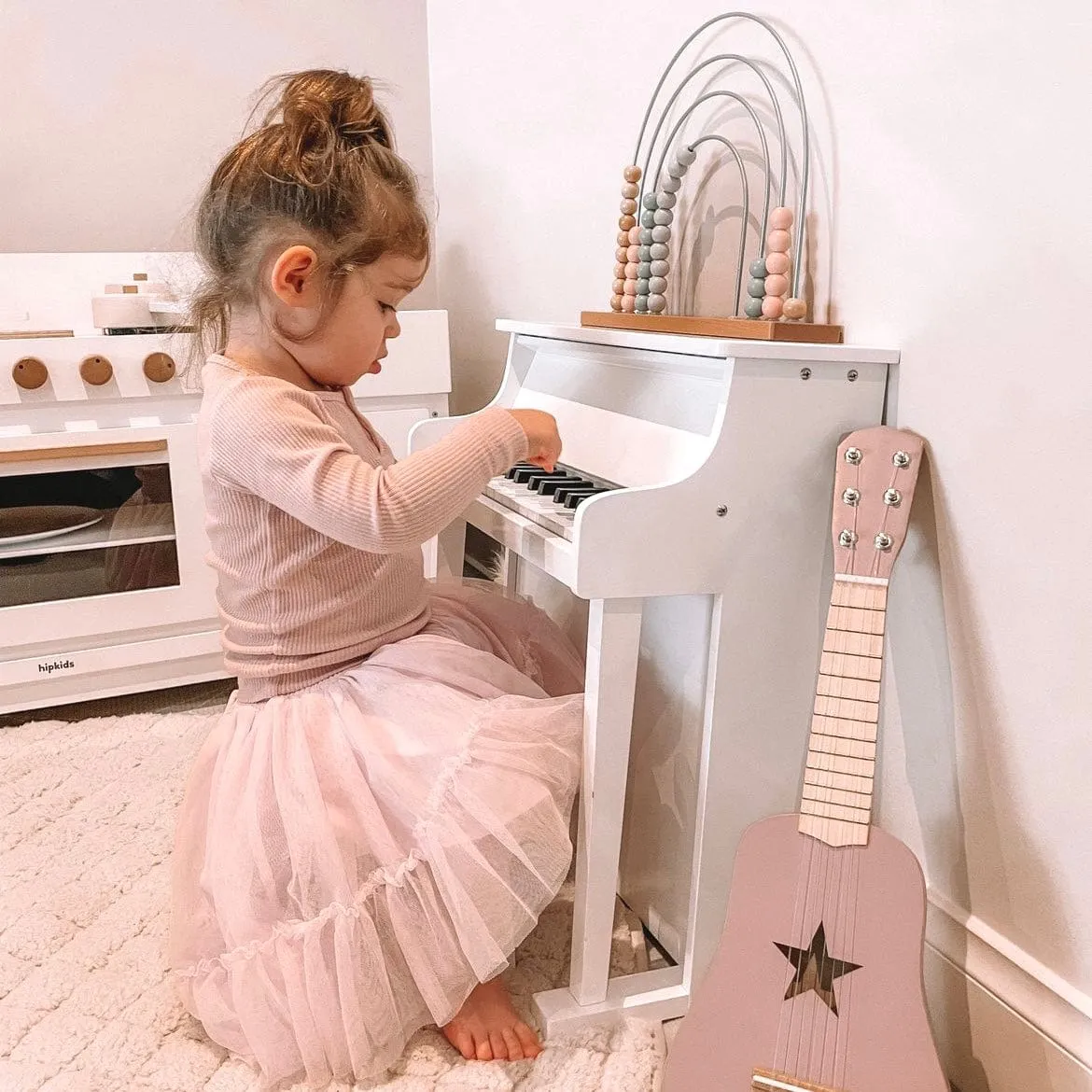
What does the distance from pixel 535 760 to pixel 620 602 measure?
18 centimetres

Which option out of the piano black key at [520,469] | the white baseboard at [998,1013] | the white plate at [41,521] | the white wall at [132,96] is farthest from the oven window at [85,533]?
the white baseboard at [998,1013]

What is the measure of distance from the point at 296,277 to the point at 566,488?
360 millimetres

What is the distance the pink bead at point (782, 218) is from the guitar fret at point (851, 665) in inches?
17.3

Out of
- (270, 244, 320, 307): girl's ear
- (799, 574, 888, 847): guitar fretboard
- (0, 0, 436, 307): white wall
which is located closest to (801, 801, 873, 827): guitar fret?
(799, 574, 888, 847): guitar fretboard

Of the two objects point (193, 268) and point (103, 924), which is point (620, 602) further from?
point (193, 268)

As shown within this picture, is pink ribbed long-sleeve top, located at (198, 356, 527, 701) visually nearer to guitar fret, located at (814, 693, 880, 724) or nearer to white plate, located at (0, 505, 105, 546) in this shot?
guitar fret, located at (814, 693, 880, 724)

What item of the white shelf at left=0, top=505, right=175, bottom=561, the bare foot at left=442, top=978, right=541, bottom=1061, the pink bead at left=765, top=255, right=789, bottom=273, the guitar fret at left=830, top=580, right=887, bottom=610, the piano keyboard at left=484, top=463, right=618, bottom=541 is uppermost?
the pink bead at left=765, top=255, right=789, bottom=273

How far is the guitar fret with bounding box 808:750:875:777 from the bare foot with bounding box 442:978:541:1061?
411mm

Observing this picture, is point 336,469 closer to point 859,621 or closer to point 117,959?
point 859,621

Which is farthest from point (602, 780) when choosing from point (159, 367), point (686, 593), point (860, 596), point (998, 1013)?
point (159, 367)

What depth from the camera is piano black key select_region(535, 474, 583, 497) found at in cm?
115

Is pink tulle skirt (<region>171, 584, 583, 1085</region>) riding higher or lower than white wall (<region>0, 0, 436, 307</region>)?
lower

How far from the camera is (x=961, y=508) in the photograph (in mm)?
948

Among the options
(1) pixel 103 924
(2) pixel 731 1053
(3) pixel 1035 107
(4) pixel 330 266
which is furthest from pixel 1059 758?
(1) pixel 103 924
